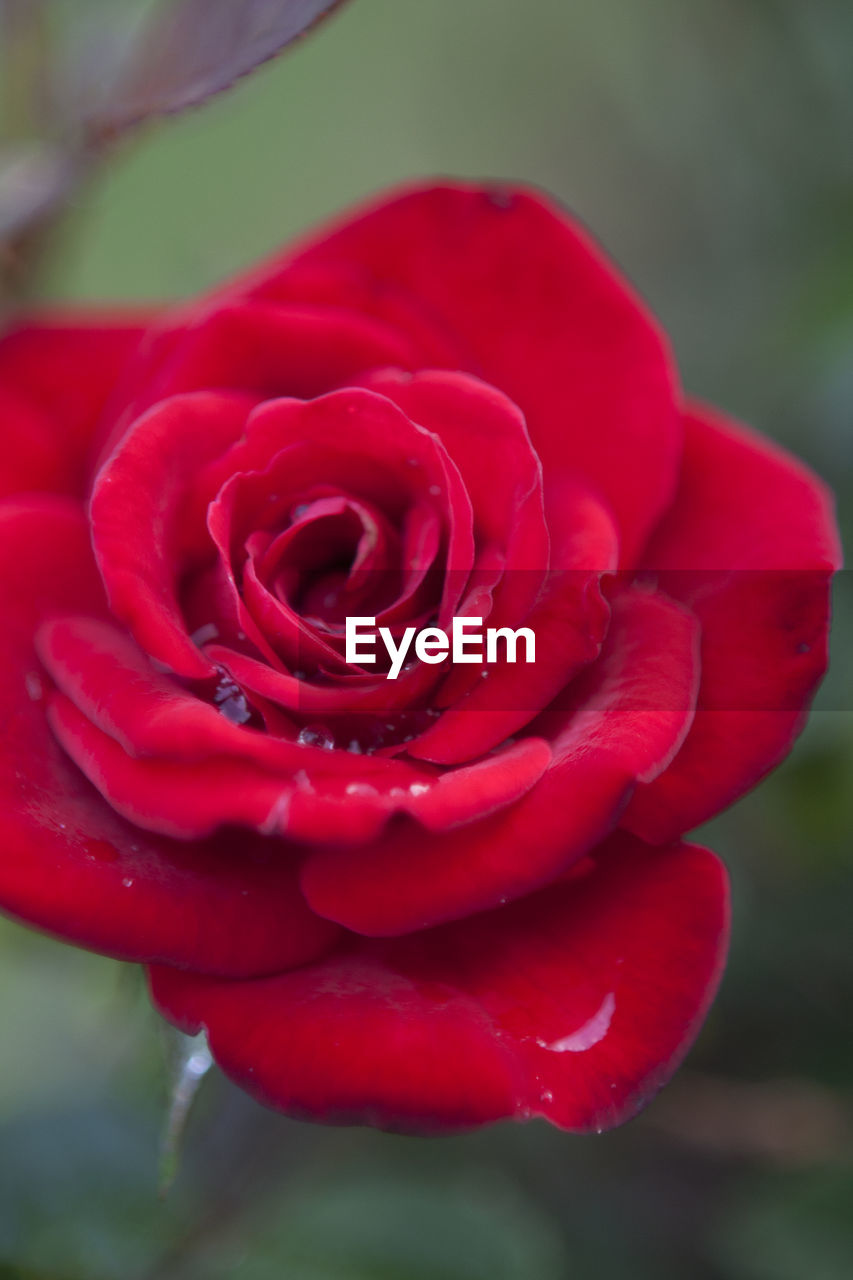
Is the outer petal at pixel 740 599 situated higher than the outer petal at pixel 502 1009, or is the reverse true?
the outer petal at pixel 740 599

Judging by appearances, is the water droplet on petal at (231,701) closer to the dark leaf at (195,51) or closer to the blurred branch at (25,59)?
the dark leaf at (195,51)

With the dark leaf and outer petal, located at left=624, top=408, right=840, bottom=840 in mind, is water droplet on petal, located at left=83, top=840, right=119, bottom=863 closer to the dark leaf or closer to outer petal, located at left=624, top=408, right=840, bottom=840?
outer petal, located at left=624, top=408, right=840, bottom=840

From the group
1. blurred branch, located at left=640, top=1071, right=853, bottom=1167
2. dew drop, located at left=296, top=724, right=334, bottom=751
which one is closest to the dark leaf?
dew drop, located at left=296, top=724, right=334, bottom=751

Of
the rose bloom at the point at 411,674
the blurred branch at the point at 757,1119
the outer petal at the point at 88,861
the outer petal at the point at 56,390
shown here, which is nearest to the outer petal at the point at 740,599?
the rose bloom at the point at 411,674

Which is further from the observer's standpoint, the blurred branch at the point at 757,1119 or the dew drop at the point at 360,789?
the blurred branch at the point at 757,1119

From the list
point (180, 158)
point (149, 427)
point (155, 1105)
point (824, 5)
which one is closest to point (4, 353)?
point (149, 427)

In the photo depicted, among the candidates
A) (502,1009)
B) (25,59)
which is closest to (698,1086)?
(502,1009)
